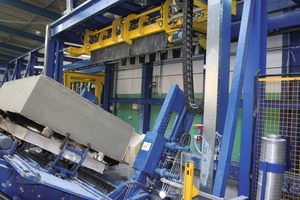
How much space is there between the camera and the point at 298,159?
2.53m

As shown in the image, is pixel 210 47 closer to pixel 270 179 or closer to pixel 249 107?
pixel 249 107

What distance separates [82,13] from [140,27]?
1036 mm

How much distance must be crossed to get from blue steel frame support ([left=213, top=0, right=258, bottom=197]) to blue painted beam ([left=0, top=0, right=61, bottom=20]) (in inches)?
248

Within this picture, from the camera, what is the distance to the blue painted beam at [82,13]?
386 centimetres

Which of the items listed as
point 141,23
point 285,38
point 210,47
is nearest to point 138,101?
point 141,23

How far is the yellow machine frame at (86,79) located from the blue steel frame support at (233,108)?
17.5 ft

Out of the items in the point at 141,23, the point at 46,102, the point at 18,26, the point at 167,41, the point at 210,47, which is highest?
the point at 18,26

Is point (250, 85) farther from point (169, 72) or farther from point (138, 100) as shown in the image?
point (138, 100)

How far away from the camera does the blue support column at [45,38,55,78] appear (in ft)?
18.5

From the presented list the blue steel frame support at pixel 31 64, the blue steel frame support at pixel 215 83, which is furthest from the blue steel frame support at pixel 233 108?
the blue steel frame support at pixel 31 64

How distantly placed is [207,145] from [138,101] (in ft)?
14.3

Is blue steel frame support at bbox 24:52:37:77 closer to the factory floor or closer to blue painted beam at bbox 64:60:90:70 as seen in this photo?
blue painted beam at bbox 64:60:90:70

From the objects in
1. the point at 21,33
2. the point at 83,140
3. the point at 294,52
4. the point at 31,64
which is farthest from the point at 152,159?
the point at 21,33

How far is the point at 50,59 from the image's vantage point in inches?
224
